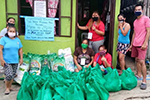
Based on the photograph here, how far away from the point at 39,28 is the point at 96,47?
1.67 meters

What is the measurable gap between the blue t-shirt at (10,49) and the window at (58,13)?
1.18m

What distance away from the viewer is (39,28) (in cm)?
421

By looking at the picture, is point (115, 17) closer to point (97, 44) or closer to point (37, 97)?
point (97, 44)

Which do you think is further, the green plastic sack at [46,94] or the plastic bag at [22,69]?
the plastic bag at [22,69]

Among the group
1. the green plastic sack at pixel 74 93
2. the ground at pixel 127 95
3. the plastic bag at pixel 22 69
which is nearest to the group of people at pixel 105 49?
the ground at pixel 127 95

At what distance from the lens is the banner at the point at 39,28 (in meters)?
4.18

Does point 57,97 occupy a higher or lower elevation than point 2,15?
lower

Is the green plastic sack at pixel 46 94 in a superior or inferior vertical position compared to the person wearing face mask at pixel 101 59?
inferior

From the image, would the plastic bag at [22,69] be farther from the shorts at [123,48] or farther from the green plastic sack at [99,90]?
the shorts at [123,48]

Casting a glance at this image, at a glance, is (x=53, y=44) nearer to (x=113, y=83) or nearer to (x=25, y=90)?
(x=25, y=90)

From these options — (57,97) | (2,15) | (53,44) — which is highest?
(2,15)

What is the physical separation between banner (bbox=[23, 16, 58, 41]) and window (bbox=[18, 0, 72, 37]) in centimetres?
16

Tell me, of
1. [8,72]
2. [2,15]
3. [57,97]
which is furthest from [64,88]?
[2,15]

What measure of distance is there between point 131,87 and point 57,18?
258cm
